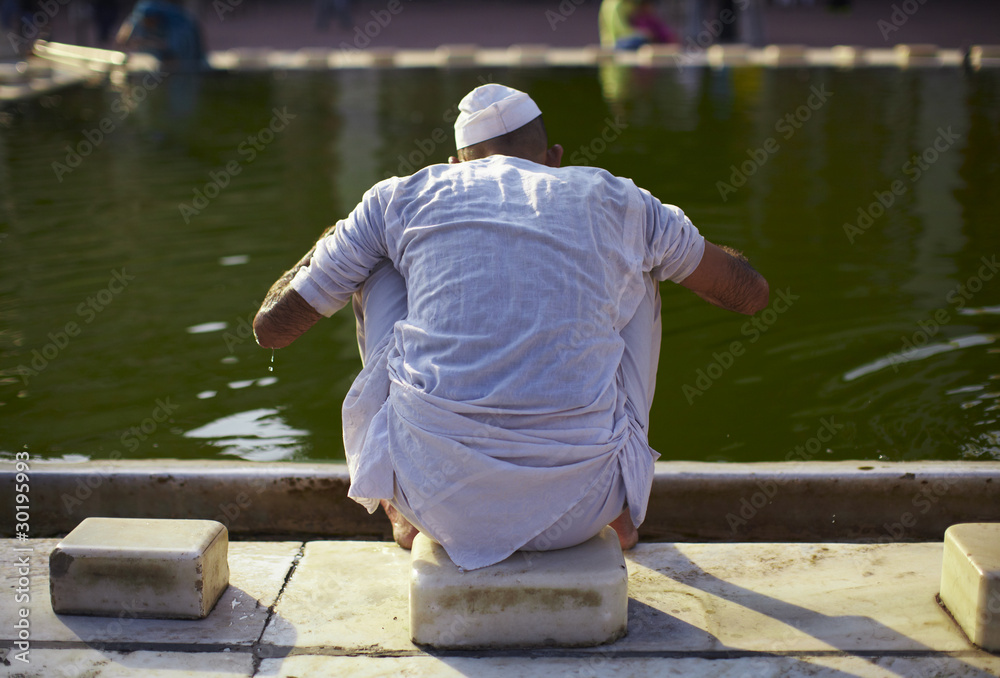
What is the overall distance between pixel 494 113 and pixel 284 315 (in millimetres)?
723

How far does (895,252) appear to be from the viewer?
5.47m

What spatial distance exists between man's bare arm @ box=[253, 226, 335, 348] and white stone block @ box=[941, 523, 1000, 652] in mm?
1560

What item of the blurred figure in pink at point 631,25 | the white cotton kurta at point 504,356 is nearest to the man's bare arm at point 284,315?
the white cotton kurta at point 504,356

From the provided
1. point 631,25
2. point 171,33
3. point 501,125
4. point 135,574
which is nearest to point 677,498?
point 501,125

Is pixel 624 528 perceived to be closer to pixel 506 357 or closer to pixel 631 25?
pixel 506 357

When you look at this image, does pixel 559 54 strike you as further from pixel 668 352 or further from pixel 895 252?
pixel 668 352

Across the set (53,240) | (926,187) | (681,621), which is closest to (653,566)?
(681,621)

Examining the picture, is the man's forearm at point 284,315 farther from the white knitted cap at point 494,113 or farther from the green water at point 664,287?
the green water at point 664,287

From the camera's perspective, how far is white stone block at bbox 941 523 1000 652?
6.42ft

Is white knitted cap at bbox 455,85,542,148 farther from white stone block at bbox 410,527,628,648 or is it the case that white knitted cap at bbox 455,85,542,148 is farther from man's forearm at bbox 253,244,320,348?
white stone block at bbox 410,527,628,648

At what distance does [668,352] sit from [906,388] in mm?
951

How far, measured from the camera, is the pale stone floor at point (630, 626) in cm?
198

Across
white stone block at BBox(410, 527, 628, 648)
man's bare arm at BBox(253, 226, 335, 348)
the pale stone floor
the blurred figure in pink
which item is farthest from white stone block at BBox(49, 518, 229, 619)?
the blurred figure in pink

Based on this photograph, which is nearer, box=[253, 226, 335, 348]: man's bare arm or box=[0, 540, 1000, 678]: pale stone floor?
box=[0, 540, 1000, 678]: pale stone floor
